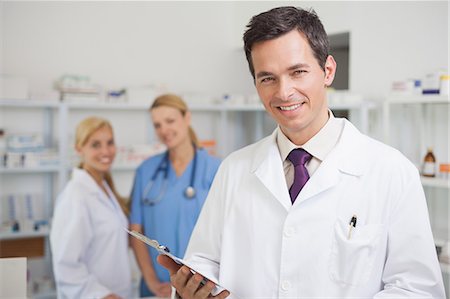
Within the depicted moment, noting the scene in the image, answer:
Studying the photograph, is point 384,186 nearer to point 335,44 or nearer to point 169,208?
point 169,208

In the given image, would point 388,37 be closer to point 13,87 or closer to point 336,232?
point 336,232

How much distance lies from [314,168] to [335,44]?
208cm

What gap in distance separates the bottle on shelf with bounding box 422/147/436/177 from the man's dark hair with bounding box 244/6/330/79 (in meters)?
1.37

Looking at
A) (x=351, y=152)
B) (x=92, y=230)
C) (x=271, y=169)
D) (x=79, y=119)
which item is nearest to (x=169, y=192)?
(x=92, y=230)

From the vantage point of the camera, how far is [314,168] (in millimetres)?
1009

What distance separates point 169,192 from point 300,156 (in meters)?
0.99

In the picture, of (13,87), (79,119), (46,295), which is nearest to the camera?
(13,87)

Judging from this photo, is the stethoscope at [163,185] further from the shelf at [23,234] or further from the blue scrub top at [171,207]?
the shelf at [23,234]

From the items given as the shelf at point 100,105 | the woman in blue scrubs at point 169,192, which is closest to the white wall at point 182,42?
the shelf at point 100,105

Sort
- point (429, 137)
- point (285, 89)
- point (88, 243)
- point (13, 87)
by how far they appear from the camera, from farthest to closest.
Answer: point (13, 87), point (429, 137), point (88, 243), point (285, 89)

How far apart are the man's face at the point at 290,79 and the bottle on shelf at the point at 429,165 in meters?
1.37

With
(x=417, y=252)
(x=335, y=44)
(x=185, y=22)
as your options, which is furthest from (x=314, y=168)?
(x=185, y=22)

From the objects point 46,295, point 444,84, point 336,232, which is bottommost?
point 46,295

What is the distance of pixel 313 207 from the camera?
37.8 inches
